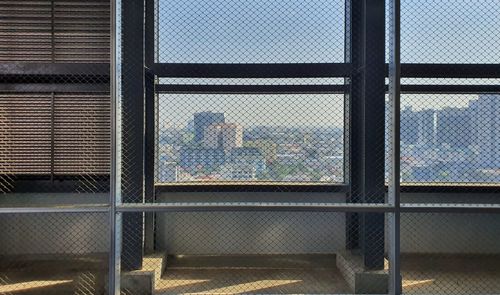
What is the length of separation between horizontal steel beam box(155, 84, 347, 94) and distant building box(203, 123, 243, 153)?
0.36 m

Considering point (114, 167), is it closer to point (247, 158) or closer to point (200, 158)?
point (200, 158)

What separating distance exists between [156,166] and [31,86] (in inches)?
54.5

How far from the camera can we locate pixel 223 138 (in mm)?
3549

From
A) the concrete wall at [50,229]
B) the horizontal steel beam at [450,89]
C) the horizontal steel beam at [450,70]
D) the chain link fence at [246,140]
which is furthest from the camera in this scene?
the concrete wall at [50,229]

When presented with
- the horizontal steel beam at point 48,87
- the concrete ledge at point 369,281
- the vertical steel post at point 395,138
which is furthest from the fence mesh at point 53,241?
the vertical steel post at point 395,138

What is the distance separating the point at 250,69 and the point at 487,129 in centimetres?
229

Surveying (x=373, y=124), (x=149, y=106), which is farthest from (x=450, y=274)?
(x=149, y=106)

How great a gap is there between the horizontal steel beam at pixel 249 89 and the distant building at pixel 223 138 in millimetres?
364

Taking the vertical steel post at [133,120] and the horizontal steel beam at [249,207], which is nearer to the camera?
the horizontal steel beam at [249,207]

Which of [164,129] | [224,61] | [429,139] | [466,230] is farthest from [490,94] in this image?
[164,129]

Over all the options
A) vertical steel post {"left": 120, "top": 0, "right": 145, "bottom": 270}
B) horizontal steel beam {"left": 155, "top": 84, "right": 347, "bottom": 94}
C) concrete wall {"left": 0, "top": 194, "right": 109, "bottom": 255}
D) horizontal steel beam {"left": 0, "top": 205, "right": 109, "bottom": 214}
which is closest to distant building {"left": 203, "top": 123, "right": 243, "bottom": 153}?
horizontal steel beam {"left": 155, "top": 84, "right": 347, "bottom": 94}

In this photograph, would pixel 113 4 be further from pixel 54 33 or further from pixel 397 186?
pixel 397 186

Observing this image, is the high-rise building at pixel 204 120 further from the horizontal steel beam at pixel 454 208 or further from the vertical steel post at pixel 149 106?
the horizontal steel beam at pixel 454 208

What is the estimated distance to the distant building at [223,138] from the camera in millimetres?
3523
